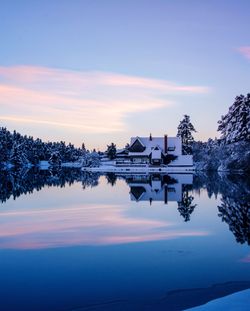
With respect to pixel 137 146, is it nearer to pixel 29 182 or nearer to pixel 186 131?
pixel 186 131

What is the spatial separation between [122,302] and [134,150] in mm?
90815

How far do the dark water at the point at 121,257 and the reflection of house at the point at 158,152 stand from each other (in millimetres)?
70673

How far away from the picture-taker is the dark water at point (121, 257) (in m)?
9.02

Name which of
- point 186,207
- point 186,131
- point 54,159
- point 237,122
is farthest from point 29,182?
point 54,159

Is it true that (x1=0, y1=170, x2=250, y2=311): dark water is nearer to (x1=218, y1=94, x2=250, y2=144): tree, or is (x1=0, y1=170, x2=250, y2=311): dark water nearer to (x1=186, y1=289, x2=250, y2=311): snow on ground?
(x1=186, y1=289, x2=250, y2=311): snow on ground

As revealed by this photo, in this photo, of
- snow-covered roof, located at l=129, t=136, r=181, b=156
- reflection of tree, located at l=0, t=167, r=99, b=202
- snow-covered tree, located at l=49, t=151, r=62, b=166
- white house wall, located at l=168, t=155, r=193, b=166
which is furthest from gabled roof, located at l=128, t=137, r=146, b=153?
snow-covered tree, located at l=49, t=151, r=62, b=166

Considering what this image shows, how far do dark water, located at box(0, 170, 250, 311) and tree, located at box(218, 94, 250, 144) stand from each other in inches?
2002

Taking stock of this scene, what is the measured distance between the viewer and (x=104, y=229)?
57.5ft

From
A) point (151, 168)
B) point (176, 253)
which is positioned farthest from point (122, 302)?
point (151, 168)

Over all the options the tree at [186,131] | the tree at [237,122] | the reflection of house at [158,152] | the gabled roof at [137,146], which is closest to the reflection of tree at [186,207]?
the tree at [237,122]

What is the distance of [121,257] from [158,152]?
267ft

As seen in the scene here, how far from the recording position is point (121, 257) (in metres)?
12.6

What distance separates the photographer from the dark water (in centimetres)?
902

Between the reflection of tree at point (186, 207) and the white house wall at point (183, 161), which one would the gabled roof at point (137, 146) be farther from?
the reflection of tree at point (186, 207)
